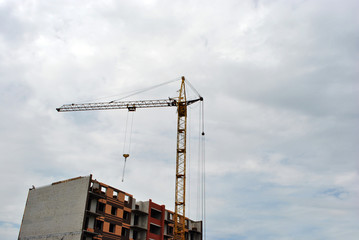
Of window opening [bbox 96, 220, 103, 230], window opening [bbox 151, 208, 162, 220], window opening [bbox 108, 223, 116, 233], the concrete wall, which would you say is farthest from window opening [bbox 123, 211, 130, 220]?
the concrete wall

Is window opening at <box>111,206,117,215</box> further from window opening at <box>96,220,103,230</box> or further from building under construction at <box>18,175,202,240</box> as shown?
window opening at <box>96,220,103,230</box>

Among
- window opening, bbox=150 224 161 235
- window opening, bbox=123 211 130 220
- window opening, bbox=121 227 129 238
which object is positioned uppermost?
window opening, bbox=123 211 130 220

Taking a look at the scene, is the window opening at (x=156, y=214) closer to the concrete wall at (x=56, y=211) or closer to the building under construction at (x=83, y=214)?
the building under construction at (x=83, y=214)

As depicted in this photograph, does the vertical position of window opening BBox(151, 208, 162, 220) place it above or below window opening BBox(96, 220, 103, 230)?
above

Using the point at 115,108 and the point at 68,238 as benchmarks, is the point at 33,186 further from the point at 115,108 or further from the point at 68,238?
the point at 115,108

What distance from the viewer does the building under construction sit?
58281mm

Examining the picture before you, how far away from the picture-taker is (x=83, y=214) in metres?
57.5

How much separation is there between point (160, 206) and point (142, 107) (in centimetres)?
2796

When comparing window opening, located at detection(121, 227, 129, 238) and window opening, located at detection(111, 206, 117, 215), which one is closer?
window opening, located at detection(111, 206, 117, 215)

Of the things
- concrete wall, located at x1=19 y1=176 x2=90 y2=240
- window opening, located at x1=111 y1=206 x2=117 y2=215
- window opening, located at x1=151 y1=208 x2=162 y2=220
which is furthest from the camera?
window opening, located at x1=151 y1=208 x2=162 y2=220

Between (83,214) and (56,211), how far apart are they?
7.24 m

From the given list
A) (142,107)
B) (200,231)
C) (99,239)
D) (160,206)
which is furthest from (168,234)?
(142,107)

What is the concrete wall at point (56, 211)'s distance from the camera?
57.9 meters

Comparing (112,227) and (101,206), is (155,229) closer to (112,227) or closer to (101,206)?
(112,227)
